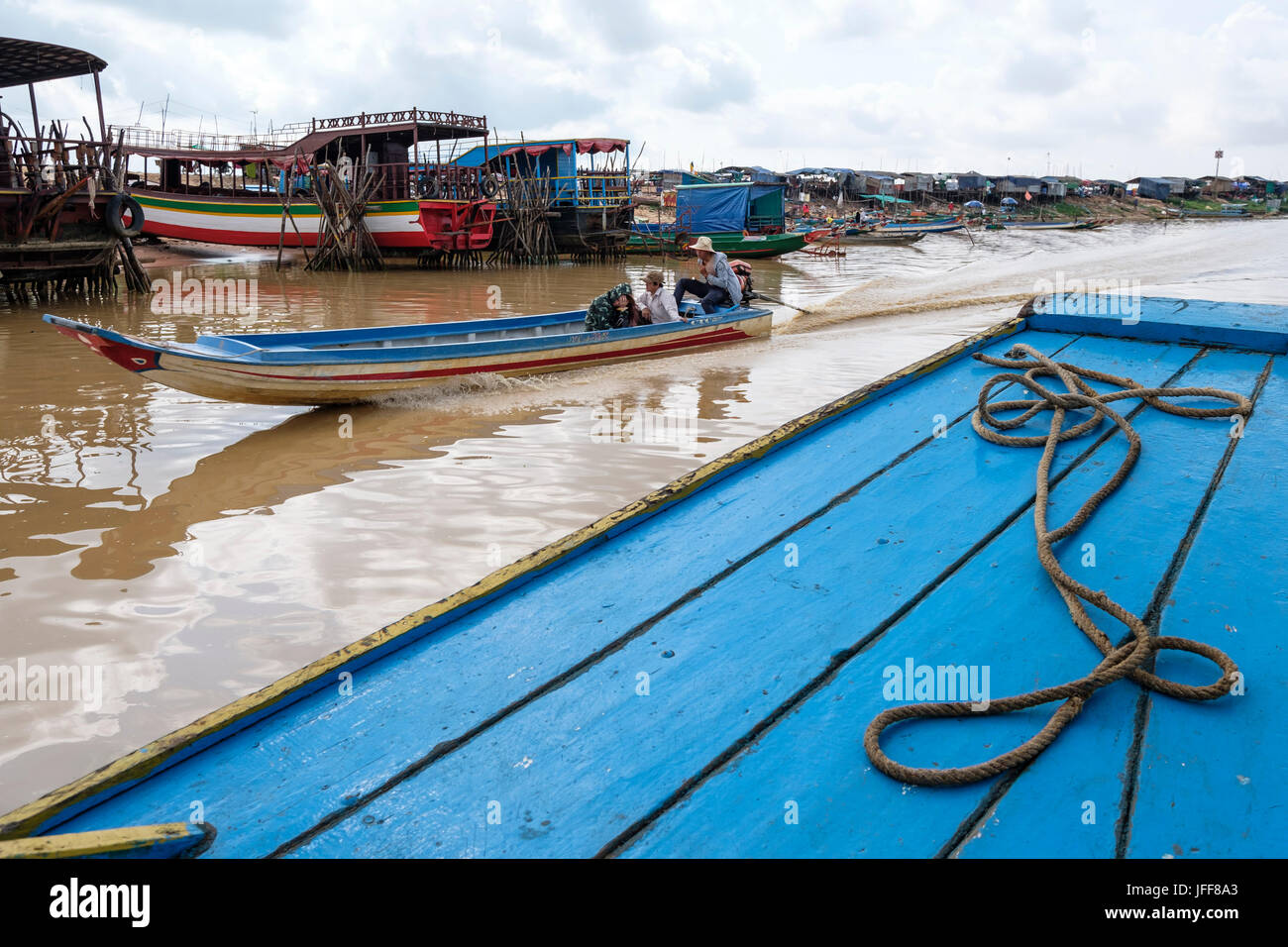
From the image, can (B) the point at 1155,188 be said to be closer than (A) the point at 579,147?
No

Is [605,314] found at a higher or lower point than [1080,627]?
higher

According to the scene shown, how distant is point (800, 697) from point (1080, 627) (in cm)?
64

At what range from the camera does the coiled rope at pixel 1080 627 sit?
1.57 m

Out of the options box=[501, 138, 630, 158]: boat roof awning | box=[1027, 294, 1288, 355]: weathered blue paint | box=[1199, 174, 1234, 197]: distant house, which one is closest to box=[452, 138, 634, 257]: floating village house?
box=[501, 138, 630, 158]: boat roof awning

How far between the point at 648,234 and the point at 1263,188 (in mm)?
94308

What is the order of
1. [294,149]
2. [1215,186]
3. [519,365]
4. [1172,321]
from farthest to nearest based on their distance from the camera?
[1215,186]
[294,149]
[519,365]
[1172,321]

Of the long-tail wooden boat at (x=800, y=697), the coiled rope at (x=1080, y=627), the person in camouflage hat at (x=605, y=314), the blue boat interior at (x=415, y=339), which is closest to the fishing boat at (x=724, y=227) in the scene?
the blue boat interior at (x=415, y=339)

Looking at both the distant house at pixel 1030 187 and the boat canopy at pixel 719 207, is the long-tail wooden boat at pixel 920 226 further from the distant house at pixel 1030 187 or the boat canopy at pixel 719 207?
the distant house at pixel 1030 187

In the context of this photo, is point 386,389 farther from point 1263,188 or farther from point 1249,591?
point 1263,188

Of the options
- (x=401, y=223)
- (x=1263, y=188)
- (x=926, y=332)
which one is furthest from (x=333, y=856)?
(x=1263, y=188)

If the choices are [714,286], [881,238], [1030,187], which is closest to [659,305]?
[714,286]

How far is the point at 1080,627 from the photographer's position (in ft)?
6.12

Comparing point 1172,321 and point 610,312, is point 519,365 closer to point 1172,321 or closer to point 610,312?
point 610,312

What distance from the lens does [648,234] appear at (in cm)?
2919
